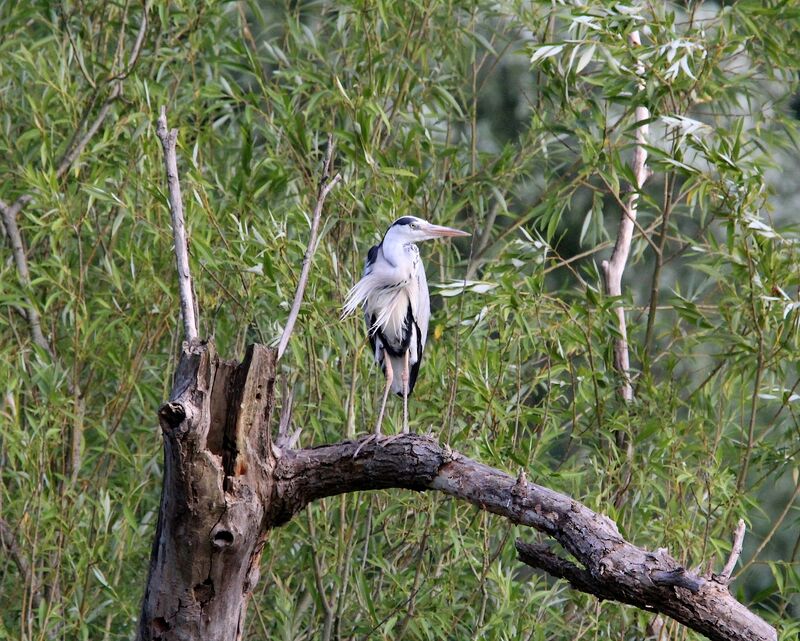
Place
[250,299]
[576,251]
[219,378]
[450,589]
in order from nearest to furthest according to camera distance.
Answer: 1. [219,378]
2. [250,299]
3. [450,589]
4. [576,251]

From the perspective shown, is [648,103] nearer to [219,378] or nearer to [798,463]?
[798,463]

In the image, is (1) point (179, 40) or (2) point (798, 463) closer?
(2) point (798, 463)

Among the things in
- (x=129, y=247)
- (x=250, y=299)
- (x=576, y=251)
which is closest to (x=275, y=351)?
(x=250, y=299)

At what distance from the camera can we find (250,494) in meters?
2.18

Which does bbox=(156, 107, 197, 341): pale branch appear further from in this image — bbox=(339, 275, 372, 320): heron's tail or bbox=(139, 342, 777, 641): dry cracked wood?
bbox=(339, 275, 372, 320): heron's tail

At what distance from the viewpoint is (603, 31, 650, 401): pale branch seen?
3.51m

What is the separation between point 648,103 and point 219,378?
1.58 meters

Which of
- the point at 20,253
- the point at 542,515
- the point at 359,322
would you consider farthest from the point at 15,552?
the point at 542,515

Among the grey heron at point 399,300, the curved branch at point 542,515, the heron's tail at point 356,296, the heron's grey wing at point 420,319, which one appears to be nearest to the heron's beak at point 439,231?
the grey heron at point 399,300

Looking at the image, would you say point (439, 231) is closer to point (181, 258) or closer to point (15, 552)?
point (181, 258)

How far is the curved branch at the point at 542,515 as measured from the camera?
182 cm

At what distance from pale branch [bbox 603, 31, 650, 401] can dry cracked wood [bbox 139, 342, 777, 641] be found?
4.20 feet

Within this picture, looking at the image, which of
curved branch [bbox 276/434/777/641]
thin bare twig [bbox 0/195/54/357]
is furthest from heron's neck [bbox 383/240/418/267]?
thin bare twig [bbox 0/195/54/357]

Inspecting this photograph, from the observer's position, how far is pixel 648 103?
316 centimetres
